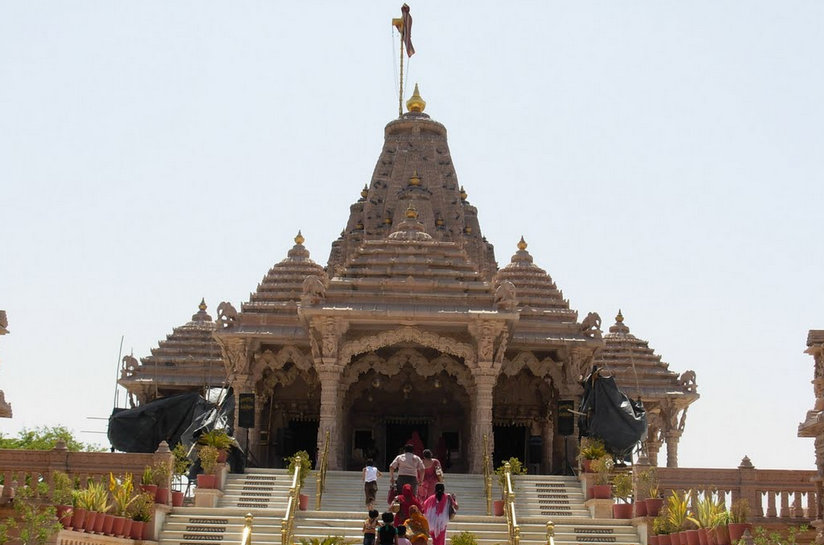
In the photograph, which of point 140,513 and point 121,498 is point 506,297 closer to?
point 140,513

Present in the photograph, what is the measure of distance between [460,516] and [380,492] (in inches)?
121

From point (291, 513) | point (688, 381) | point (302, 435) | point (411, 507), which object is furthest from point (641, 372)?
point (411, 507)

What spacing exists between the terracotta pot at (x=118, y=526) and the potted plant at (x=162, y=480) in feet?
6.46

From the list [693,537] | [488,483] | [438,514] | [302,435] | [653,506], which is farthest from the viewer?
[302,435]

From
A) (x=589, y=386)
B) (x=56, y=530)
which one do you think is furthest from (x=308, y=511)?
(x=589, y=386)

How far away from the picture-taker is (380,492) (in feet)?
90.1

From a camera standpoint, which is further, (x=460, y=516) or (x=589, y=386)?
(x=589, y=386)

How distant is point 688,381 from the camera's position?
44.6m

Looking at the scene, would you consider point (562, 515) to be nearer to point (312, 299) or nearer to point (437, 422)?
point (312, 299)

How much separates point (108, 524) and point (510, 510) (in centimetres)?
666

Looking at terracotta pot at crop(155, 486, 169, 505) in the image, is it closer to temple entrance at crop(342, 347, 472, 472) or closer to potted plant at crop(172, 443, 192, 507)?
potted plant at crop(172, 443, 192, 507)

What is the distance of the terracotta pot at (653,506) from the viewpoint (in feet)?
78.6

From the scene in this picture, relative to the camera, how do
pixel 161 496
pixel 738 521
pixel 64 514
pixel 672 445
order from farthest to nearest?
pixel 672 445 < pixel 161 496 < pixel 738 521 < pixel 64 514

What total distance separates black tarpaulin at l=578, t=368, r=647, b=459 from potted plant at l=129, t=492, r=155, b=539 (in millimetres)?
11662
